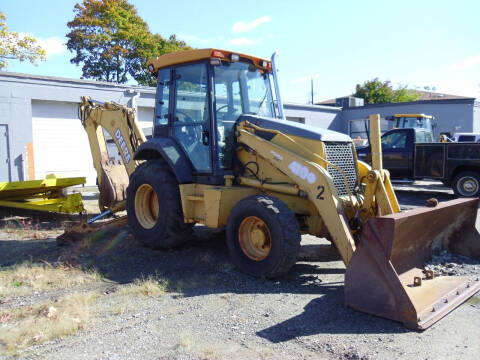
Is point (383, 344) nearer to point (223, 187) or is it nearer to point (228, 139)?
point (223, 187)

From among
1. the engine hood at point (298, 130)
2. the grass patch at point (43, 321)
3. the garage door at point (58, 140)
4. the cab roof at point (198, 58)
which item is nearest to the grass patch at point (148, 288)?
the grass patch at point (43, 321)

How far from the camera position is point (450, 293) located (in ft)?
14.0

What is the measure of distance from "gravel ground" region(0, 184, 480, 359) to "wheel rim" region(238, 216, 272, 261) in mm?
307

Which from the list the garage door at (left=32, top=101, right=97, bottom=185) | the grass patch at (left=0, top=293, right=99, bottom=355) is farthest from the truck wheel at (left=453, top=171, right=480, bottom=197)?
the garage door at (left=32, top=101, right=97, bottom=185)

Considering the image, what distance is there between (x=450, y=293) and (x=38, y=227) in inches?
286

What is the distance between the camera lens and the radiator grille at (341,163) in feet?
17.3

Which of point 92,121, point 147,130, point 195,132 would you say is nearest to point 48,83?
point 147,130

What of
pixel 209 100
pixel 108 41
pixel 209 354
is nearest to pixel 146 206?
pixel 209 100

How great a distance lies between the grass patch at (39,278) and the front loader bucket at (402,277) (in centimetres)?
314

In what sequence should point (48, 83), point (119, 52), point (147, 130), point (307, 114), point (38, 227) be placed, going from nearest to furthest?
point (38, 227)
point (147, 130)
point (48, 83)
point (307, 114)
point (119, 52)

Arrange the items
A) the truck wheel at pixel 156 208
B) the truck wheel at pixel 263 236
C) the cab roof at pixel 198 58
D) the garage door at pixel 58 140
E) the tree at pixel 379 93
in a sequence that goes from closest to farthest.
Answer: the truck wheel at pixel 263 236
the cab roof at pixel 198 58
the truck wheel at pixel 156 208
the garage door at pixel 58 140
the tree at pixel 379 93

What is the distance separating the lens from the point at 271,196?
5.25m

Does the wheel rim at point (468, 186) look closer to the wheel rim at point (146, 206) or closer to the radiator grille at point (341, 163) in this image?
the radiator grille at point (341, 163)

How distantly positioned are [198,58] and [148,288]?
3041 millimetres
